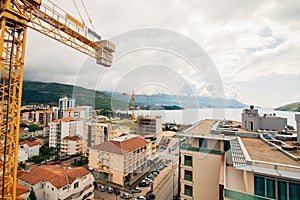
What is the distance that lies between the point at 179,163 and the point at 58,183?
3.47 m

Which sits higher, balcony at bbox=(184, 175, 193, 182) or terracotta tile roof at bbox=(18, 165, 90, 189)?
balcony at bbox=(184, 175, 193, 182)

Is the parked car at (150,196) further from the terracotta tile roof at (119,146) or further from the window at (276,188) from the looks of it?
the window at (276,188)

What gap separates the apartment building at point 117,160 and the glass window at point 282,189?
4085 millimetres

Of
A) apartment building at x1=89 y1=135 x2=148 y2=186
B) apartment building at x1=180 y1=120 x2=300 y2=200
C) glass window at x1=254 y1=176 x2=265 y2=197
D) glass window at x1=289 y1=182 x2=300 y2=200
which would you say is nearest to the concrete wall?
apartment building at x1=180 y1=120 x2=300 y2=200

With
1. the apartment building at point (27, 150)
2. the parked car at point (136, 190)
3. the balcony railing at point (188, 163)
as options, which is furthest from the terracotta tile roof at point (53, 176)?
the apartment building at point (27, 150)

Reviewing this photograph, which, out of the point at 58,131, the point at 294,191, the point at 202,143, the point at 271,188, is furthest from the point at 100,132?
the point at 294,191

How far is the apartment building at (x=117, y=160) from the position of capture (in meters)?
4.95

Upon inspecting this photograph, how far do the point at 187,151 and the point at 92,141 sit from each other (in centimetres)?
581

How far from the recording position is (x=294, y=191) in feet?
4.77

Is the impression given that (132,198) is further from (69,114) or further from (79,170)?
(69,114)

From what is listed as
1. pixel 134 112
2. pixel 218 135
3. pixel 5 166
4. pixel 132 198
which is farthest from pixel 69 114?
pixel 218 135

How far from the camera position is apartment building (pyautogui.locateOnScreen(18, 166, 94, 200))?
3.91 metres

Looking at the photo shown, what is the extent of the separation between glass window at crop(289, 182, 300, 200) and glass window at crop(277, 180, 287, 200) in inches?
1.8

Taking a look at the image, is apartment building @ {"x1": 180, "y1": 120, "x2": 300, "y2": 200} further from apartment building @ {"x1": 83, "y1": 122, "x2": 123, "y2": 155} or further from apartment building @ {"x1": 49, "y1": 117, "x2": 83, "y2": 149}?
apartment building @ {"x1": 49, "y1": 117, "x2": 83, "y2": 149}
